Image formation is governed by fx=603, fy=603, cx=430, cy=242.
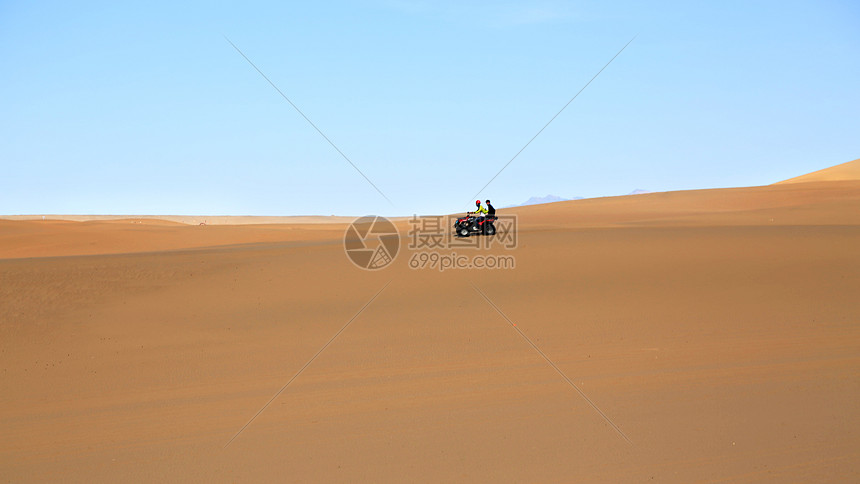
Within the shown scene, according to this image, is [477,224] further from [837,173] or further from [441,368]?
[837,173]

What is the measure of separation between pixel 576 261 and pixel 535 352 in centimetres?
696

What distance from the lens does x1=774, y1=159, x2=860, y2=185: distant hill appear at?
68.3m

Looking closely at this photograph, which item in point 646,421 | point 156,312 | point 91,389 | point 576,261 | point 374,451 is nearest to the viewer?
point 374,451

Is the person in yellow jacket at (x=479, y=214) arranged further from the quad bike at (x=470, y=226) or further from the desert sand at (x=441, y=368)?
the desert sand at (x=441, y=368)

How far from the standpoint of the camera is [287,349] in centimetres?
1028

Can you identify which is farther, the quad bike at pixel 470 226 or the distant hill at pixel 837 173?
the distant hill at pixel 837 173

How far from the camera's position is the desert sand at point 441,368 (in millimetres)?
6570

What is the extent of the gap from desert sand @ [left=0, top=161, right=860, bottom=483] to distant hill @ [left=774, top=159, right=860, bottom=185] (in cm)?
6250

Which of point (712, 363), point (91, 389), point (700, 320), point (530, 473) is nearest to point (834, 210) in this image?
point (700, 320)

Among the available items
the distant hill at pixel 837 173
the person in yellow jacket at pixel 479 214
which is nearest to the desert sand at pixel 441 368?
the person in yellow jacket at pixel 479 214

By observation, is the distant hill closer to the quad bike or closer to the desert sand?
the quad bike

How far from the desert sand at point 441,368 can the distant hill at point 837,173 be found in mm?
62503

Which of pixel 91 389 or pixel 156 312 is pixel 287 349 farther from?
pixel 156 312

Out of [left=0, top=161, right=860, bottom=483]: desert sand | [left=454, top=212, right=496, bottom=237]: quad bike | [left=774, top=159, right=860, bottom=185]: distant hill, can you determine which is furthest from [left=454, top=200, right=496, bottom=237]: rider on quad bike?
[left=774, top=159, right=860, bottom=185]: distant hill
